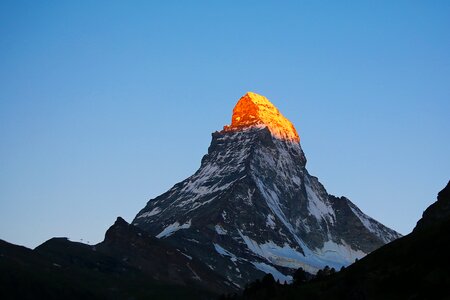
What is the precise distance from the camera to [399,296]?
198 meters

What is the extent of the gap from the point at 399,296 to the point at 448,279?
A: 38.0 ft

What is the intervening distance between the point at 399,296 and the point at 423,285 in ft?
18.9

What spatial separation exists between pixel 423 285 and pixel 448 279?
5941 mm

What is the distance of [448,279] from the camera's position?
193000 millimetres

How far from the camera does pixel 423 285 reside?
645 ft
